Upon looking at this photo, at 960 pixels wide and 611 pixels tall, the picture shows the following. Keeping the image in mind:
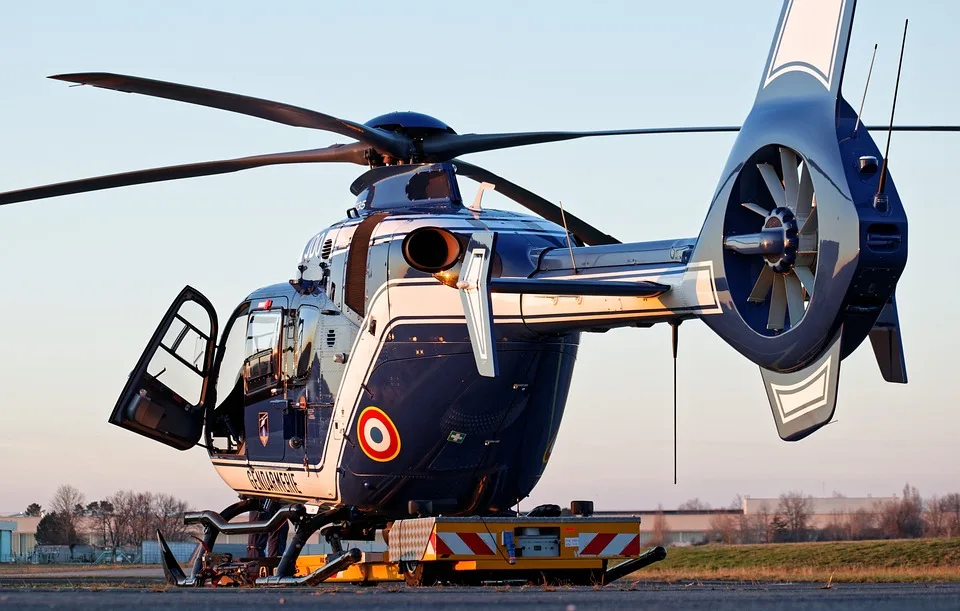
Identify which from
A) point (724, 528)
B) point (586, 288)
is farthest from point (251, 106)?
point (724, 528)

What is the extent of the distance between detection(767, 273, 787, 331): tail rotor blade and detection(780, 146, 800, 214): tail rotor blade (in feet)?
2.25

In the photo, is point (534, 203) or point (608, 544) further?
point (534, 203)

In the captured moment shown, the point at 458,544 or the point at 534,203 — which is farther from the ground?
the point at 534,203

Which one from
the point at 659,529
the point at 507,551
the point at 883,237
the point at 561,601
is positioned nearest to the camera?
the point at 561,601

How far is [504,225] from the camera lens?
1496 centimetres

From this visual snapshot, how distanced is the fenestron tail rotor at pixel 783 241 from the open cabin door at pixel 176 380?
8179 mm

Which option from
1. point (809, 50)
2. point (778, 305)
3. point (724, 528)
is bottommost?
point (724, 528)

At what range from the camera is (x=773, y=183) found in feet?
39.9

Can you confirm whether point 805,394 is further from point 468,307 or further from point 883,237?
point 468,307

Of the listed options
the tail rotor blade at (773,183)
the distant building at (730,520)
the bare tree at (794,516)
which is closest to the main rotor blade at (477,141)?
the tail rotor blade at (773,183)

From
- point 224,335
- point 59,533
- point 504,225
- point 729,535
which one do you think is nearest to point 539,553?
point 504,225

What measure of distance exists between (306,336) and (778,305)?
6.20m

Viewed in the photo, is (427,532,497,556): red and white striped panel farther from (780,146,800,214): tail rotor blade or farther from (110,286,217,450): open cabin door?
(110,286,217,450): open cabin door

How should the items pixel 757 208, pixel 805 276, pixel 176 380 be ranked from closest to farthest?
pixel 805 276, pixel 757 208, pixel 176 380
